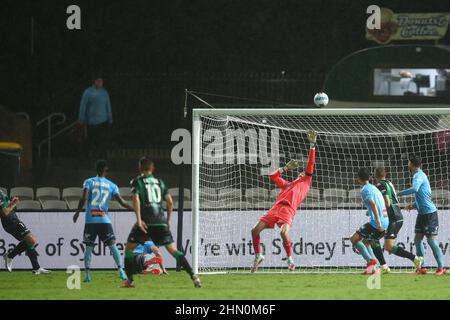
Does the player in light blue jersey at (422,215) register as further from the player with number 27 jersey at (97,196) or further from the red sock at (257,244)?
the player with number 27 jersey at (97,196)

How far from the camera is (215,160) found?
62.2ft

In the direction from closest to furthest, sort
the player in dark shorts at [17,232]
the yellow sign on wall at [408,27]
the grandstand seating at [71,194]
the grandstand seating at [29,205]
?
the player in dark shorts at [17,232], the grandstand seating at [29,205], the grandstand seating at [71,194], the yellow sign on wall at [408,27]

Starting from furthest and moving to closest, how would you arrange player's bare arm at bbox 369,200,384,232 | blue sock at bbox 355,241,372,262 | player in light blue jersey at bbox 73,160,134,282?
blue sock at bbox 355,241,372,262
player's bare arm at bbox 369,200,384,232
player in light blue jersey at bbox 73,160,134,282

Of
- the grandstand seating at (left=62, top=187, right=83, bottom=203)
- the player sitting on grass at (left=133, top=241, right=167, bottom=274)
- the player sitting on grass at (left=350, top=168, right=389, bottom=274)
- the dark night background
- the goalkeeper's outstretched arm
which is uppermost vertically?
the dark night background

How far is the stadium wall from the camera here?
678 inches

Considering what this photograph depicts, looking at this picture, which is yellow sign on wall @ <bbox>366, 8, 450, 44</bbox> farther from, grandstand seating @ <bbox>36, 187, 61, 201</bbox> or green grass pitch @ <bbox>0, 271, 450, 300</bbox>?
green grass pitch @ <bbox>0, 271, 450, 300</bbox>

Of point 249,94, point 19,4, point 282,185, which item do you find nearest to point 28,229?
point 282,185

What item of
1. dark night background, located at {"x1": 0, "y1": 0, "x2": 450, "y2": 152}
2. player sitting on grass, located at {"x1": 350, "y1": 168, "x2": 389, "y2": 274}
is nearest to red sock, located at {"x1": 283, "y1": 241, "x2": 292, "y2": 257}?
player sitting on grass, located at {"x1": 350, "y1": 168, "x2": 389, "y2": 274}

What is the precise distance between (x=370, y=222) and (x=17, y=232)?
470cm

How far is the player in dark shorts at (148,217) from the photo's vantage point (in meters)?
13.8

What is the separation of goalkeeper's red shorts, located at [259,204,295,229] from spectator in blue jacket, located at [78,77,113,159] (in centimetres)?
680

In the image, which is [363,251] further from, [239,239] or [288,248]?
[239,239]

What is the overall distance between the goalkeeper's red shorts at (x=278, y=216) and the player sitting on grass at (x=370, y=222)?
898 mm

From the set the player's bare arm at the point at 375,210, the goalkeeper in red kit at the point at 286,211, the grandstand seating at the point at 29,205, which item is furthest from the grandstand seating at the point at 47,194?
the player's bare arm at the point at 375,210
